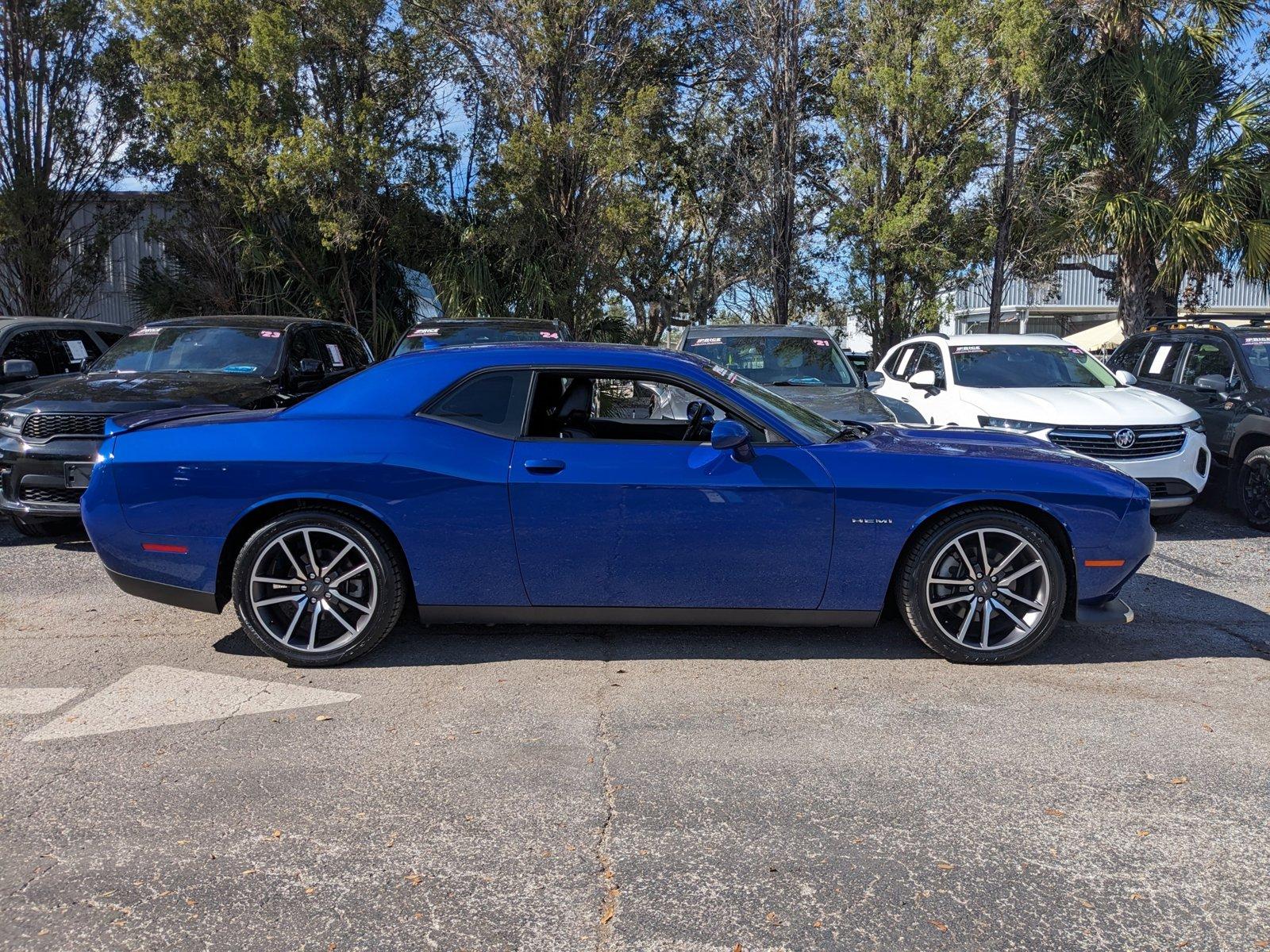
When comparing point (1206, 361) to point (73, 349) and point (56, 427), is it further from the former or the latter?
point (73, 349)

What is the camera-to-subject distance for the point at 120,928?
272 centimetres

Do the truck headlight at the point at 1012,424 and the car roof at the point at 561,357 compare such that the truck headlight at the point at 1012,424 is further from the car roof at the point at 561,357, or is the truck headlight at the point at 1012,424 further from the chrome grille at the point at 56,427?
the chrome grille at the point at 56,427

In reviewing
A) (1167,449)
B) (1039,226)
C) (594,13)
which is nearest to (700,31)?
(594,13)

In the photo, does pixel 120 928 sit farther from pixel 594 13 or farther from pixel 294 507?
pixel 594 13

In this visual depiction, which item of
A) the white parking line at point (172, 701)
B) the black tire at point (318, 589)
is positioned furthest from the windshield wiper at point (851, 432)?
the white parking line at point (172, 701)

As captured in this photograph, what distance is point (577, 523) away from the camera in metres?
4.67

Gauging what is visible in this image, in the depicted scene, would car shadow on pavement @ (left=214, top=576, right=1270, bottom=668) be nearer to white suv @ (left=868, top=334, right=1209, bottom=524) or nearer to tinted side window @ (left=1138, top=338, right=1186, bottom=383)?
white suv @ (left=868, top=334, right=1209, bottom=524)

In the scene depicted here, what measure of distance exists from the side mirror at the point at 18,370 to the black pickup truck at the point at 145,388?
54cm

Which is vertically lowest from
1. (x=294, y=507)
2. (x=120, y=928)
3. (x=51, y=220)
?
(x=120, y=928)

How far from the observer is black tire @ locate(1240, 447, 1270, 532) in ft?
27.6

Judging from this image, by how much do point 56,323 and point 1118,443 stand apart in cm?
997

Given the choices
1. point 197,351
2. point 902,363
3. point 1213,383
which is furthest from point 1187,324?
point 197,351

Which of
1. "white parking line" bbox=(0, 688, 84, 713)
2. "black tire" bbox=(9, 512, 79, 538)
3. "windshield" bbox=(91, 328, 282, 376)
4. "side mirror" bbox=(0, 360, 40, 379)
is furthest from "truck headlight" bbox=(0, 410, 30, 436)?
"white parking line" bbox=(0, 688, 84, 713)

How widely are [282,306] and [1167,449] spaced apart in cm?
1356
